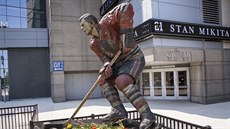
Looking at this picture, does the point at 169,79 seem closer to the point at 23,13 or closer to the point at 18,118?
the point at 18,118

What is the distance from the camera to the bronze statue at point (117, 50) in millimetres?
2588

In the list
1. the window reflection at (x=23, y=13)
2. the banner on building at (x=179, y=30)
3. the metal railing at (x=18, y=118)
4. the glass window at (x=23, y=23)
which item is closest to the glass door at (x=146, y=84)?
the banner on building at (x=179, y=30)

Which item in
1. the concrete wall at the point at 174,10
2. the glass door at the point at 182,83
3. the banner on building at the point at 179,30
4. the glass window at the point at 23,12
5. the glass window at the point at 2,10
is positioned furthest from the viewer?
the glass window at the point at 23,12

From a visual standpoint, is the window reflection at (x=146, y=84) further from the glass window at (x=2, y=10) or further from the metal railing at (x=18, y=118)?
the glass window at (x=2, y=10)

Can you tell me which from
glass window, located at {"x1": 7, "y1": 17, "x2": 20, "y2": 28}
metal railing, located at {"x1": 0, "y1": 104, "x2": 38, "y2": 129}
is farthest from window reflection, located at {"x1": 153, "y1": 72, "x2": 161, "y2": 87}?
glass window, located at {"x1": 7, "y1": 17, "x2": 20, "y2": 28}

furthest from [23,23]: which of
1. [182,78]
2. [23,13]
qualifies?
[182,78]

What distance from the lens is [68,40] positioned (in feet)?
50.8

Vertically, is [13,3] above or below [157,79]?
above

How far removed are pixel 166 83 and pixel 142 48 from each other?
13.5 ft

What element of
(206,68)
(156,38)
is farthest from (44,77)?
(206,68)

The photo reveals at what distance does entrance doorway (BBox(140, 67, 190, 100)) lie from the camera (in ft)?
41.8

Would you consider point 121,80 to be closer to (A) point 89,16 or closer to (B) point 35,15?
(A) point 89,16

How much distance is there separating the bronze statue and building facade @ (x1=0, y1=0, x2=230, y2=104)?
6712mm

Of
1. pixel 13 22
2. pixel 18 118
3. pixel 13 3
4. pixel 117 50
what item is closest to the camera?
pixel 117 50
